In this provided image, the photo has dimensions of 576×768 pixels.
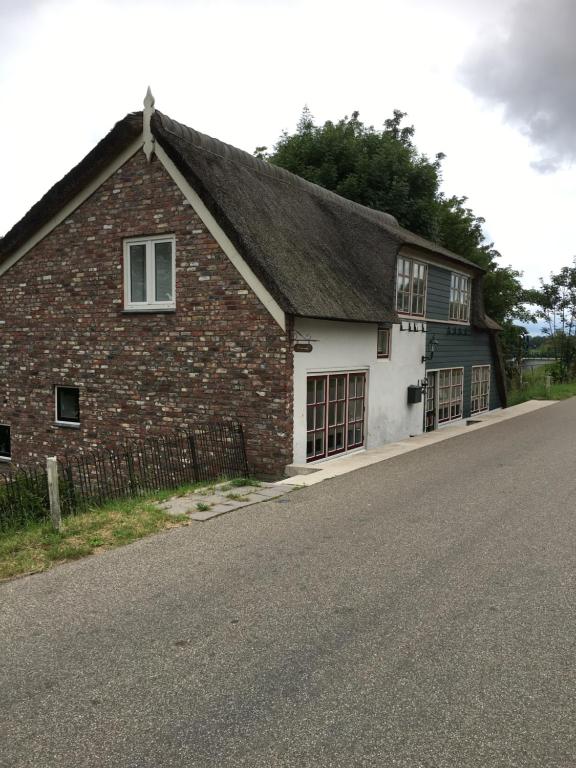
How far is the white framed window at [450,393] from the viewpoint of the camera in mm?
18938

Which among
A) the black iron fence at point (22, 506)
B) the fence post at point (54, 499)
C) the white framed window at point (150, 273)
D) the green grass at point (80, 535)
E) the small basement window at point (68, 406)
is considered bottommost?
the black iron fence at point (22, 506)

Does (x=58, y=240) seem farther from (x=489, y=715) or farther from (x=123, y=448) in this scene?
(x=489, y=715)

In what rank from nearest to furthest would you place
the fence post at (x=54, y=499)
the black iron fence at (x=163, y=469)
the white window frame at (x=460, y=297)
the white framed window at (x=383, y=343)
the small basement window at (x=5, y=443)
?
the fence post at (x=54, y=499), the black iron fence at (x=163, y=469), the white framed window at (x=383, y=343), the small basement window at (x=5, y=443), the white window frame at (x=460, y=297)

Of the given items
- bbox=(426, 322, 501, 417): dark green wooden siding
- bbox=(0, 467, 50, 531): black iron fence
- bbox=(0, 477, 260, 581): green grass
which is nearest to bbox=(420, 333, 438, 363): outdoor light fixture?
bbox=(426, 322, 501, 417): dark green wooden siding

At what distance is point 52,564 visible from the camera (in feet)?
20.1

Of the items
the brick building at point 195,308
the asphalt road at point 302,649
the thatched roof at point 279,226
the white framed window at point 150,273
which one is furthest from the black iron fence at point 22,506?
the thatched roof at point 279,226

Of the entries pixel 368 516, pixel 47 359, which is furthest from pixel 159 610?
pixel 47 359

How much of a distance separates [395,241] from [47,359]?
8.32 metres

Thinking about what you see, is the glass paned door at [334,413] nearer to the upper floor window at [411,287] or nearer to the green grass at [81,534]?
the upper floor window at [411,287]

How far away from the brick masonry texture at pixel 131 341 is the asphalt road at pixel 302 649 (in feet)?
13.0

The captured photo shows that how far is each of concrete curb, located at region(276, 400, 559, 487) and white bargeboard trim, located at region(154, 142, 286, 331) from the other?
8.36 ft

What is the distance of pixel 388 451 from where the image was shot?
13.5m

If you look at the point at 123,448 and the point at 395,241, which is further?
the point at 395,241

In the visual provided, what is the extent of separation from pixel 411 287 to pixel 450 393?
4.67 metres
